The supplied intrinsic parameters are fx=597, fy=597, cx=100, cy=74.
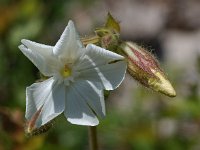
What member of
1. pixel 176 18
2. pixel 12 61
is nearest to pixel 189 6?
pixel 176 18

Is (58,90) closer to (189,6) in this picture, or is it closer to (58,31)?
(58,31)

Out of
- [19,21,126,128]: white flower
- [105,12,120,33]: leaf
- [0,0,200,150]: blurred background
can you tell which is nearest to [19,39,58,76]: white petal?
[19,21,126,128]: white flower

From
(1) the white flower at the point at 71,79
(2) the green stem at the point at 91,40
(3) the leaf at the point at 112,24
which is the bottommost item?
(1) the white flower at the point at 71,79

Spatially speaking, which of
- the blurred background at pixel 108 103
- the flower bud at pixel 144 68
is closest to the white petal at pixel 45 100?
the flower bud at pixel 144 68

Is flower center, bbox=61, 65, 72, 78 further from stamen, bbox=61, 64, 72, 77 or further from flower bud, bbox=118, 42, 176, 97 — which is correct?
flower bud, bbox=118, 42, 176, 97

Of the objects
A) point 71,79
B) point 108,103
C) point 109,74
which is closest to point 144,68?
point 109,74

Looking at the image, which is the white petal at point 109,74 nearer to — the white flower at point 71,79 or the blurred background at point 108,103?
the white flower at point 71,79

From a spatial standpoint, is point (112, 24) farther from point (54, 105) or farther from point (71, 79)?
point (54, 105)
